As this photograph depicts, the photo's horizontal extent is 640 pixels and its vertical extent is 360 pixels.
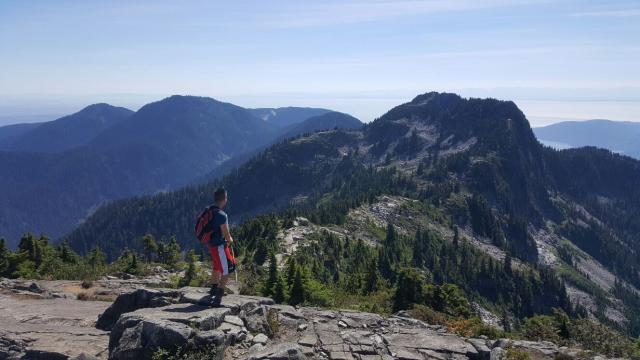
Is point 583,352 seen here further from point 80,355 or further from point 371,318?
point 80,355

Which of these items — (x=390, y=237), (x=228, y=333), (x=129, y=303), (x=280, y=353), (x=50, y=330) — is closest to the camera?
(x=280, y=353)

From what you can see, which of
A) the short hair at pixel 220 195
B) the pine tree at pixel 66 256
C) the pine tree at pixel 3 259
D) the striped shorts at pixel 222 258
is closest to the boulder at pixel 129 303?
the striped shorts at pixel 222 258

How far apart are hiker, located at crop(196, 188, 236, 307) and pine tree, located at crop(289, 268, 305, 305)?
993cm

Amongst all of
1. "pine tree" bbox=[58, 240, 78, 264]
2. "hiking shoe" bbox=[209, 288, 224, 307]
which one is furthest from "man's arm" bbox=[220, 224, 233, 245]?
"pine tree" bbox=[58, 240, 78, 264]

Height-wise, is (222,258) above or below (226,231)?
below

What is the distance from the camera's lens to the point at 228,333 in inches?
628

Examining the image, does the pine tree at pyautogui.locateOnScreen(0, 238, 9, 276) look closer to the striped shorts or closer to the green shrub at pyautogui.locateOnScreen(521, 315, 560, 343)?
the striped shorts

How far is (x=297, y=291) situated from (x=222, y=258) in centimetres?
→ 1117

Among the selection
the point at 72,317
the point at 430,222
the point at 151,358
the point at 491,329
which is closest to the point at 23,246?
the point at 72,317

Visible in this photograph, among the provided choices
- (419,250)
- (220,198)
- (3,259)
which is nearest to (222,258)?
(220,198)

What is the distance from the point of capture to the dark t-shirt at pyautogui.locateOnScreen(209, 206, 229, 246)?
17.5 metres

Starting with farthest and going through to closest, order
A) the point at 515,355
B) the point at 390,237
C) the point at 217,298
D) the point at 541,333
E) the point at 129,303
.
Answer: the point at 390,237, the point at 541,333, the point at 129,303, the point at 217,298, the point at 515,355

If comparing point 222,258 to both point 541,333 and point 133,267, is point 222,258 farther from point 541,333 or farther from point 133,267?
point 133,267

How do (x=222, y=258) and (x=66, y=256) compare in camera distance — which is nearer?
(x=222, y=258)
